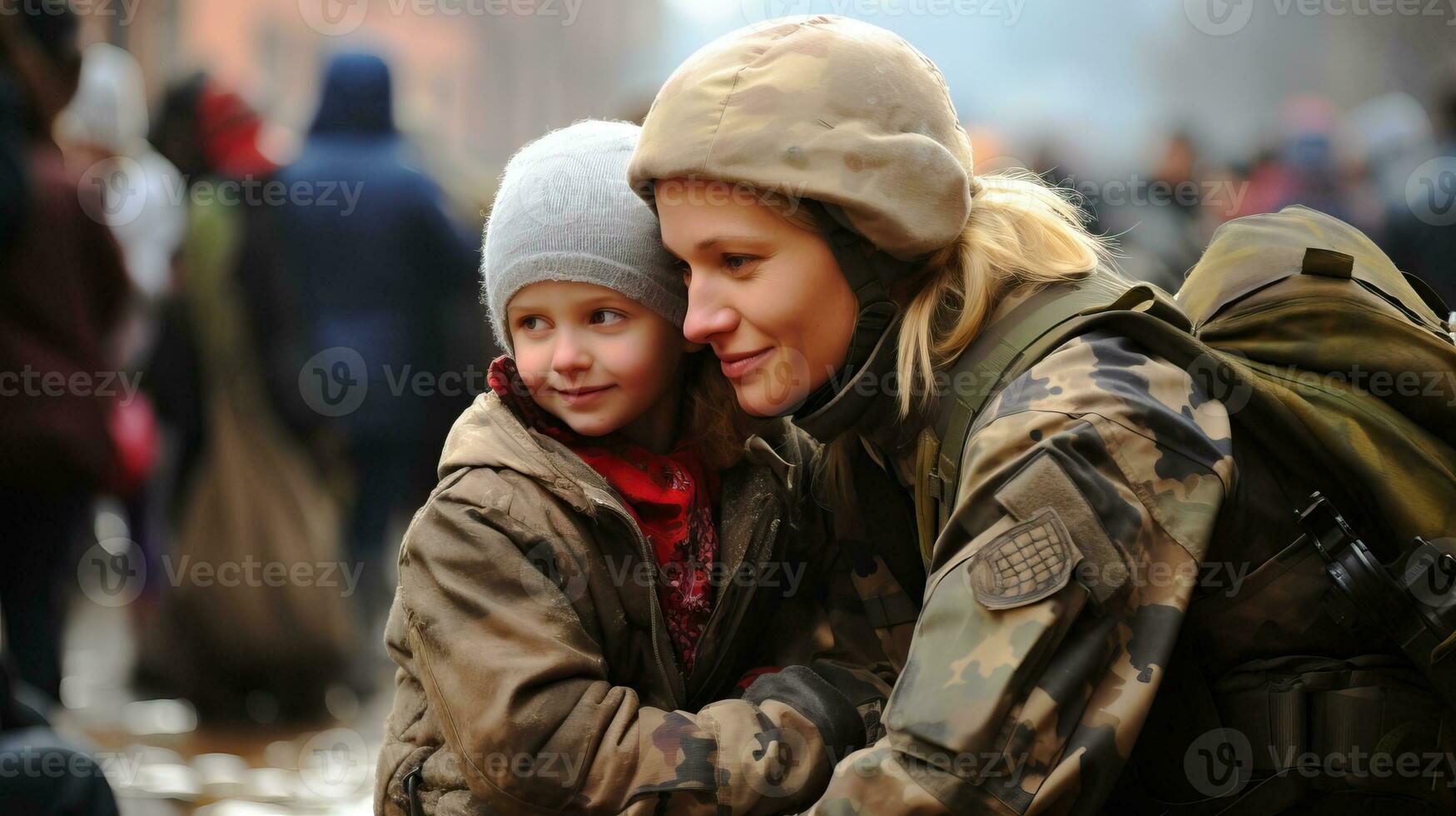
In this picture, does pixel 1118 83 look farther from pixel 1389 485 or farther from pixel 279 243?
pixel 1389 485

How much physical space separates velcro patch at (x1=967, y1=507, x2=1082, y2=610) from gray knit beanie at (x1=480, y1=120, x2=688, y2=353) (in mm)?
860

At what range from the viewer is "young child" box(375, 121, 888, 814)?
7.16ft

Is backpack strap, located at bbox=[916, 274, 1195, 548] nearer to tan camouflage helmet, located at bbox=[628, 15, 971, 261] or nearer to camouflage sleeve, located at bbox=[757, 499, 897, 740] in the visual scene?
tan camouflage helmet, located at bbox=[628, 15, 971, 261]

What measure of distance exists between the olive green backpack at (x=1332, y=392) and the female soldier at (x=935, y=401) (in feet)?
0.12

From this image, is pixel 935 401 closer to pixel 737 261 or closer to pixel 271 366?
pixel 737 261

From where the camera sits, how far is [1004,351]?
7.17ft

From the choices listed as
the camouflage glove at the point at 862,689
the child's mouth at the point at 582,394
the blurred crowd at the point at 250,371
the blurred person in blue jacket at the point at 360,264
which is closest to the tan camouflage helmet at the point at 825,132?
the child's mouth at the point at 582,394

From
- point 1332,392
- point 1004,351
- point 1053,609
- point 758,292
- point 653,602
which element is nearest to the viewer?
point 1053,609

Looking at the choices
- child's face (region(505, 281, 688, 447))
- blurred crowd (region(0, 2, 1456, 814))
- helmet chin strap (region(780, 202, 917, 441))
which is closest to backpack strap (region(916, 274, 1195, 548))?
helmet chin strap (region(780, 202, 917, 441))

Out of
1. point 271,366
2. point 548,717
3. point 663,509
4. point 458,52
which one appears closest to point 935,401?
point 663,509

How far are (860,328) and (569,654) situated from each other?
702 millimetres

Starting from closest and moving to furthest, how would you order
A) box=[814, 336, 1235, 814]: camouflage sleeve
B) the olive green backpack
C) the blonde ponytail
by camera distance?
box=[814, 336, 1235, 814]: camouflage sleeve
the olive green backpack
the blonde ponytail

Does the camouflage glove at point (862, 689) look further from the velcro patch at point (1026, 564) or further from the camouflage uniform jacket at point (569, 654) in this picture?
the velcro patch at point (1026, 564)

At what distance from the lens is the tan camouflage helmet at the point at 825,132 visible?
7.11 ft
